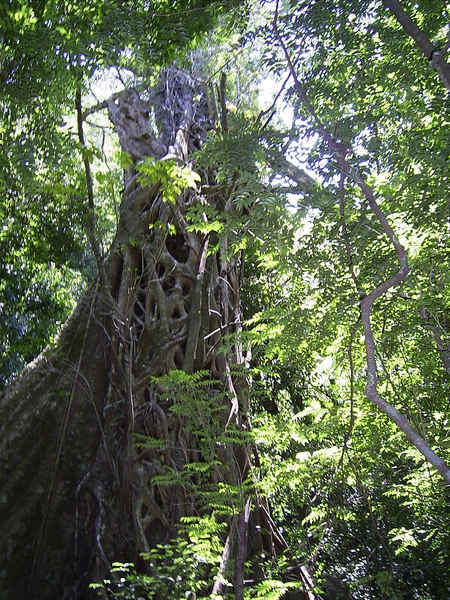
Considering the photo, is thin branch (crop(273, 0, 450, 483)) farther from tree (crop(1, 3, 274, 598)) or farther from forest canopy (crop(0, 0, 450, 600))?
tree (crop(1, 3, 274, 598))

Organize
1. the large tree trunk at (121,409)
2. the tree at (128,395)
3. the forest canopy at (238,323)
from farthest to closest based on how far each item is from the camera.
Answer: the large tree trunk at (121,409) < the tree at (128,395) < the forest canopy at (238,323)

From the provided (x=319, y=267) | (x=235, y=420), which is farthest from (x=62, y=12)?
(x=235, y=420)

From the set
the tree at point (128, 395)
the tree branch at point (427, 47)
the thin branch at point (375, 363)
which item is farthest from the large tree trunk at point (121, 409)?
the tree branch at point (427, 47)

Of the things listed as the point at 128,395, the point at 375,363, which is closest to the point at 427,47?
the point at 375,363

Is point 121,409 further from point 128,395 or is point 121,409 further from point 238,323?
point 238,323

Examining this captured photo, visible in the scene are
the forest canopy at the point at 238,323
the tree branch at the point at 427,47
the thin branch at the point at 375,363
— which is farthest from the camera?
the forest canopy at the point at 238,323

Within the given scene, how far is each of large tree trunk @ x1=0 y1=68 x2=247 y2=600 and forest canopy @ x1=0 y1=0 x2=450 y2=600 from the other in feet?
0.06

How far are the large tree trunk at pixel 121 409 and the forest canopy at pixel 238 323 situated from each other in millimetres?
17

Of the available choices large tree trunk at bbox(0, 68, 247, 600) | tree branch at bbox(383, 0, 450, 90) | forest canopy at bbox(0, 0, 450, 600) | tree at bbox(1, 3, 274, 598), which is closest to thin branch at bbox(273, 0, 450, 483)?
forest canopy at bbox(0, 0, 450, 600)

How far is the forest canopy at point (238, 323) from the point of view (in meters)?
2.50

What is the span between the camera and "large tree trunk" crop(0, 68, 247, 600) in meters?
3.56

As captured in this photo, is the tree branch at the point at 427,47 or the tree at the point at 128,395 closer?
the tree branch at the point at 427,47

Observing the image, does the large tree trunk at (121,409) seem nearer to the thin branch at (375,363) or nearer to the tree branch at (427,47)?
the thin branch at (375,363)

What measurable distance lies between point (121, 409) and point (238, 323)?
118 cm
